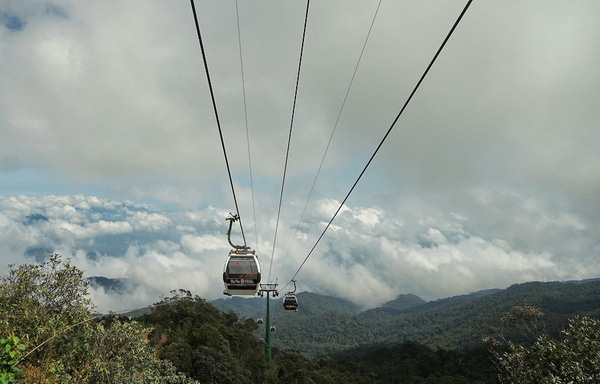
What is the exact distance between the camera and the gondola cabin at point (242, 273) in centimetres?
1975

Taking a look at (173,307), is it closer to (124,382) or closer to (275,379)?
(275,379)

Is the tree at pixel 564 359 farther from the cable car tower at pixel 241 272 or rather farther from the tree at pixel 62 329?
the tree at pixel 62 329

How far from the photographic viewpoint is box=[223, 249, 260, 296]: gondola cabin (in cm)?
1975

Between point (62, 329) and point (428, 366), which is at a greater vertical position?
point (62, 329)

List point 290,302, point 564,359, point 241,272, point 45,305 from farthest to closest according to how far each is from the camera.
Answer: point 290,302, point 45,305, point 564,359, point 241,272

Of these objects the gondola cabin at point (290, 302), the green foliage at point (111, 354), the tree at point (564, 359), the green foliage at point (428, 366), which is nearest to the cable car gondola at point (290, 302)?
the gondola cabin at point (290, 302)

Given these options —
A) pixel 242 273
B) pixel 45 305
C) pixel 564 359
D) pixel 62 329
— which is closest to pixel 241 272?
pixel 242 273

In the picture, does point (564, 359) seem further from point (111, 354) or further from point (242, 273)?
point (111, 354)

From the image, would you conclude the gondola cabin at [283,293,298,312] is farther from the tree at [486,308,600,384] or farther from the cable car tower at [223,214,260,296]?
→ the cable car tower at [223,214,260,296]

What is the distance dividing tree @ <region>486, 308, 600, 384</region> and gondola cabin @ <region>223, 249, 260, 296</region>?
17252mm

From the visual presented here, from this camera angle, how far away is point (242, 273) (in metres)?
19.8

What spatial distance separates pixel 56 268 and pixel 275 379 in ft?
158

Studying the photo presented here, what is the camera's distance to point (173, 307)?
265ft

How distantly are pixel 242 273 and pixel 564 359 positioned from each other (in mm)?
20984
